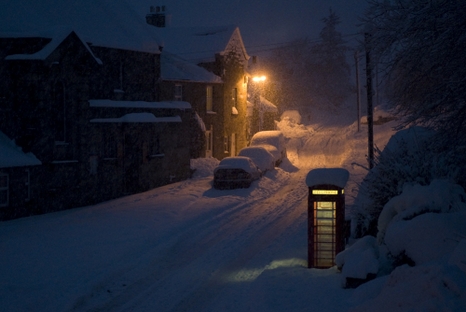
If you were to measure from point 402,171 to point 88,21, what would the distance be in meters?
20.4

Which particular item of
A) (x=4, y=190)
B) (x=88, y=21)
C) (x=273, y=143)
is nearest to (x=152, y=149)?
(x=88, y=21)

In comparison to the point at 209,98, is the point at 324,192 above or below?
below

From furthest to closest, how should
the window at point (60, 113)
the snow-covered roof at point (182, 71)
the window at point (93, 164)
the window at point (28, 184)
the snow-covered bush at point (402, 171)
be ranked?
1. the snow-covered roof at point (182, 71)
2. the window at point (93, 164)
3. the window at point (60, 113)
4. the window at point (28, 184)
5. the snow-covered bush at point (402, 171)

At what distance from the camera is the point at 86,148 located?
77.6ft

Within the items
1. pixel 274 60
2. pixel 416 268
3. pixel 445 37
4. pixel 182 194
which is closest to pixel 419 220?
pixel 416 268

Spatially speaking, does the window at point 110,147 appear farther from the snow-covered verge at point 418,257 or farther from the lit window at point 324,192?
the snow-covered verge at point 418,257

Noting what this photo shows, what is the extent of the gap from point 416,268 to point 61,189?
61.0 feet

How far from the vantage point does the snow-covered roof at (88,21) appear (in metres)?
22.8

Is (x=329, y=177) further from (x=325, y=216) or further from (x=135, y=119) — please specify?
(x=135, y=119)

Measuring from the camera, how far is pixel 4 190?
779 inches

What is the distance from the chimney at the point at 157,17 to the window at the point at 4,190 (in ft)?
97.3

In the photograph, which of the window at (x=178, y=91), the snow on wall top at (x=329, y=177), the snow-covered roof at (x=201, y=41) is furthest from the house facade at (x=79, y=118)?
the snow on wall top at (x=329, y=177)

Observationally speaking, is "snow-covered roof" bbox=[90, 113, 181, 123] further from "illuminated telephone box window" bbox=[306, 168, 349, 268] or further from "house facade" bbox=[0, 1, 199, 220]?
"illuminated telephone box window" bbox=[306, 168, 349, 268]

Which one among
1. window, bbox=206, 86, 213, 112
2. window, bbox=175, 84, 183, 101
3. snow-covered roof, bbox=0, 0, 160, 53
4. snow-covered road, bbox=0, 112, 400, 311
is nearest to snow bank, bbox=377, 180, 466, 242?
snow-covered road, bbox=0, 112, 400, 311
